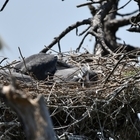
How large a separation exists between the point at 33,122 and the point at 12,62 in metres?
2.94

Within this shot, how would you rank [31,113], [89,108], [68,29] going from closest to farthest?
1. [31,113]
2. [89,108]
3. [68,29]

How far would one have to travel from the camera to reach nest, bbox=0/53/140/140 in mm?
4816

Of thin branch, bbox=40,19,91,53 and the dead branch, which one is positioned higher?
the dead branch

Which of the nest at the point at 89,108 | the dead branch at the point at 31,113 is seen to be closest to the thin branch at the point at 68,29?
the nest at the point at 89,108

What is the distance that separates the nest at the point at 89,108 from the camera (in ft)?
15.8

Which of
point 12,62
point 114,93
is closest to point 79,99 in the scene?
point 114,93

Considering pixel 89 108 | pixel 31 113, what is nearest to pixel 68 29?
pixel 89 108

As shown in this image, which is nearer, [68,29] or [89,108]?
[89,108]

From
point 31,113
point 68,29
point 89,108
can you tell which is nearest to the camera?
point 31,113

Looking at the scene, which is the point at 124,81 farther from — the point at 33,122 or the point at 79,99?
the point at 33,122

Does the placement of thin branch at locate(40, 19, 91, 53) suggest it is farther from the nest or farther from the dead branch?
the dead branch

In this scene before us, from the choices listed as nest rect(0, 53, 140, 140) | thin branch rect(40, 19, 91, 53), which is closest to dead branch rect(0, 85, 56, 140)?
nest rect(0, 53, 140, 140)

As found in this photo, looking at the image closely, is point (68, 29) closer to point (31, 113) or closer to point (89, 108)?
point (89, 108)

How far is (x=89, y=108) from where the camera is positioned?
15.9ft
